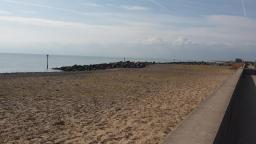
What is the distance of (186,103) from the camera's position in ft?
45.2

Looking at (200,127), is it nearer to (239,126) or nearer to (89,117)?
(239,126)

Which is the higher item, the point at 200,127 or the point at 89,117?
the point at 200,127

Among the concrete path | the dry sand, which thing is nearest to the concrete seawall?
the concrete path

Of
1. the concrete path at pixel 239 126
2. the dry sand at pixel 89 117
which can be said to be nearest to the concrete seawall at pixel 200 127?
the concrete path at pixel 239 126

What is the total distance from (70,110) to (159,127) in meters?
3.30

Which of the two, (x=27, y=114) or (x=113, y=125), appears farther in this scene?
(x=27, y=114)

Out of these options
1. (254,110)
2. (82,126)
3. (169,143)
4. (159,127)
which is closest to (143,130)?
(159,127)

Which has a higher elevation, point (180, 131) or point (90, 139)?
point (180, 131)

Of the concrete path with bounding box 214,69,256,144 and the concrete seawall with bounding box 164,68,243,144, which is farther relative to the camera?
the concrete path with bounding box 214,69,256,144

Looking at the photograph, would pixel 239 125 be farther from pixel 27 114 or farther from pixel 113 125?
pixel 27 114

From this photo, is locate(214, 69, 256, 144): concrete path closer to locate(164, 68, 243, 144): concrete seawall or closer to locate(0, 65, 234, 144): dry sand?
locate(164, 68, 243, 144): concrete seawall

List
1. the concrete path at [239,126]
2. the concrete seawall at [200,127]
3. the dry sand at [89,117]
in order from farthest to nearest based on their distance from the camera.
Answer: the dry sand at [89,117], the concrete path at [239,126], the concrete seawall at [200,127]

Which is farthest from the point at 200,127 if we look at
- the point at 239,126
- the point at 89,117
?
the point at 89,117

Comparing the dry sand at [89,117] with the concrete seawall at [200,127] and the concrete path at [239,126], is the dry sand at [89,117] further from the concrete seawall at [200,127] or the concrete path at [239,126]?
the concrete path at [239,126]
